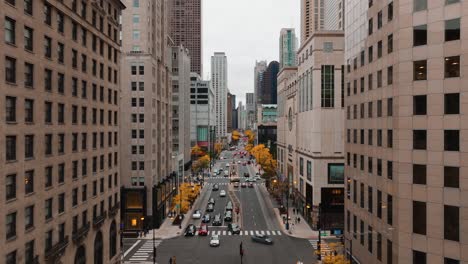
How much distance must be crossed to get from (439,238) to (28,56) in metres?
35.4

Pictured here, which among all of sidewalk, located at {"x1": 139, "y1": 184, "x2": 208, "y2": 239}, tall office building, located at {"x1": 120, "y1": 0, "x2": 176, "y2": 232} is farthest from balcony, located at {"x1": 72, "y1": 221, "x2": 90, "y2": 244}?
tall office building, located at {"x1": 120, "y1": 0, "x2": 176, "y2": 232}

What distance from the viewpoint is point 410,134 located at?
3319 cm

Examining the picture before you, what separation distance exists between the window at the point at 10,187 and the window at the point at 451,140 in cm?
3291

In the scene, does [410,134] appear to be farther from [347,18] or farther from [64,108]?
[64,108]

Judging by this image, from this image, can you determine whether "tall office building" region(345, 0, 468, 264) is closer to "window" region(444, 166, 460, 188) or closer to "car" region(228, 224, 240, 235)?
"window" region(444, 166, 460, 188)

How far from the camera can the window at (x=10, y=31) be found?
27648 mm

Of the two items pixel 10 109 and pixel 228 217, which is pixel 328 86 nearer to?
pixel 228 217

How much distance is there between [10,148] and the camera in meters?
28.3

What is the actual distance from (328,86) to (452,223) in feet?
151

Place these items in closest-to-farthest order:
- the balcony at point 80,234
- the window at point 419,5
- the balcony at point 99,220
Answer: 1. the window at point 419,5
2. the balcony at point 80,234
3. the balcony at point 99,220

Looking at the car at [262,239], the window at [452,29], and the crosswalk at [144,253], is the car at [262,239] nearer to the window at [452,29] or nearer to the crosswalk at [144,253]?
the crosswalk at [144,253]

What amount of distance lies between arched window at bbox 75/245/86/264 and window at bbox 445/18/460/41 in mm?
39355

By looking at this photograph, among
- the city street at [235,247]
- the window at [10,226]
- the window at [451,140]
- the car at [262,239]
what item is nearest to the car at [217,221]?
the city street at [235,247]

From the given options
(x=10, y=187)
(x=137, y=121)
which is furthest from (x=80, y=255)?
(x=137, y=121)
